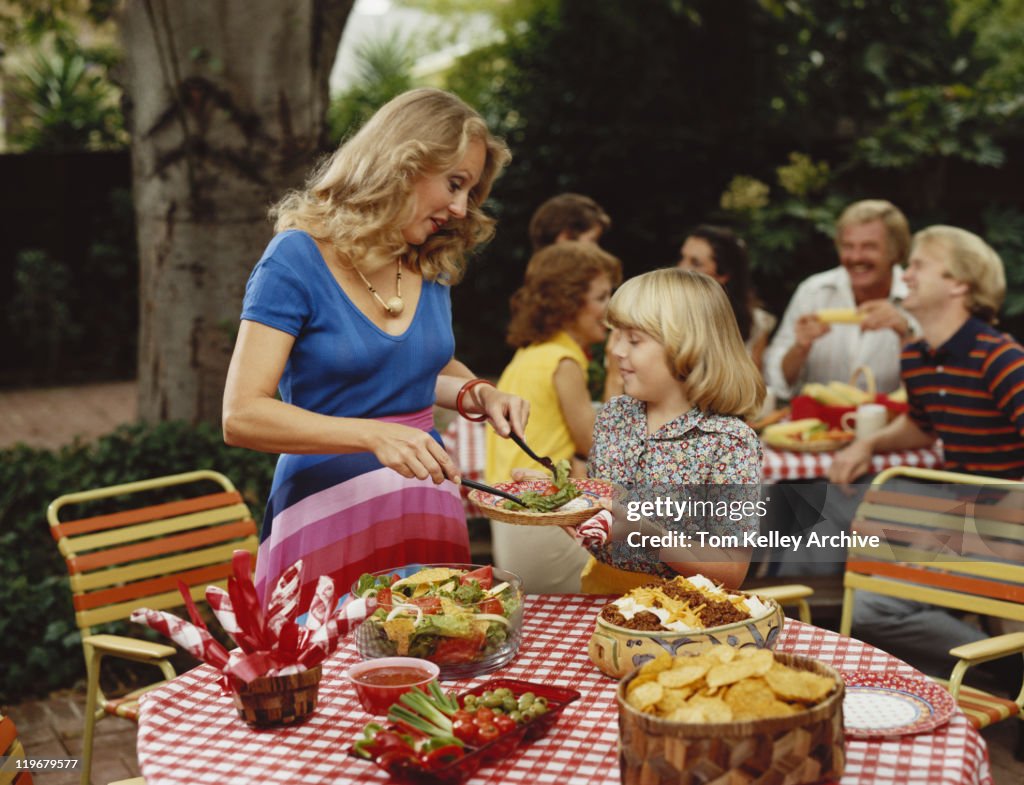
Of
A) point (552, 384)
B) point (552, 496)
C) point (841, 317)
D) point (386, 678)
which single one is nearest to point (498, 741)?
point (386, 678)

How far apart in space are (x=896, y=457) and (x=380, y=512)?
2.54 metres

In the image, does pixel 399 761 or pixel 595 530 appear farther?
pixel 595 530

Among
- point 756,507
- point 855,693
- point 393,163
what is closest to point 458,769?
point 855,693

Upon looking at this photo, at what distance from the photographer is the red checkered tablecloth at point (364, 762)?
184cm

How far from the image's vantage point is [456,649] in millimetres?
2145

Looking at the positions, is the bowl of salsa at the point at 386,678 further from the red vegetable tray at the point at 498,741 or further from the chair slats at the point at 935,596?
the chair slats at the point at 935,596

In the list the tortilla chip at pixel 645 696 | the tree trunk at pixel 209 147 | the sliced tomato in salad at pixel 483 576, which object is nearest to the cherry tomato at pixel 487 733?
the tortilla chip at pixel 645 696

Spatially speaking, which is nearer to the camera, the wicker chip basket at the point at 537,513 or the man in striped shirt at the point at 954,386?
the wicker chip basket at the point at 537,513

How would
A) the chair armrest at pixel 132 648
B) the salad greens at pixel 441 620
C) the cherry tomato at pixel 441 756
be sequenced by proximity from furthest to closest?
the chair armrest at pixel 132 648 → the salad greens at pixel 441 620 → the cherry tomato at pixel 441 756

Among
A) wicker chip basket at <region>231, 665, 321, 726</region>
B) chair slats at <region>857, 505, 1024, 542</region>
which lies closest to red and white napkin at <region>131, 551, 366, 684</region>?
wicker chip basket at <region>231, 665, 321, 726</region>

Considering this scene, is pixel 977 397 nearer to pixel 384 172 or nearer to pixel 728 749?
pixel 384 172

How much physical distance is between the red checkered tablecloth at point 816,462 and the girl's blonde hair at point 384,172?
2.23m

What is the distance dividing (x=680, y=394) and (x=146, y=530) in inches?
66.4

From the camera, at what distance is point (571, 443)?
4.21 metres
